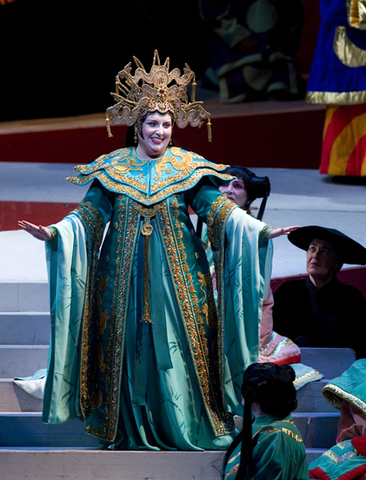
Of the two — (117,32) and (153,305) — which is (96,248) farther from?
(117,32)

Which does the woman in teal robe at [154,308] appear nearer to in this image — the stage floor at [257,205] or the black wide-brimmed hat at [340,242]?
the black wide-brimmed hat at [340,242]

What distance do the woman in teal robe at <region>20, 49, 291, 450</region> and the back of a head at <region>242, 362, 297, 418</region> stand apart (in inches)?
16.5

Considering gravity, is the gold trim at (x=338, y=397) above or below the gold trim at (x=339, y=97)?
below

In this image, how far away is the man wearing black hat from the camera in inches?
138

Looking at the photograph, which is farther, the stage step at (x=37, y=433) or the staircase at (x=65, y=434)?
the stage step at (x=37, y=433)

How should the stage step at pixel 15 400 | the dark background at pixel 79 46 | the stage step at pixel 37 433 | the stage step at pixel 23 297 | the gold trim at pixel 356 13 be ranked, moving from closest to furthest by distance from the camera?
the stage step at pixel 37 433 → the stage step at pixel 15 400 → the stage step at pixel 23 297 → the gold trim at pixel 356 13 → the dark background at pixel 79 46

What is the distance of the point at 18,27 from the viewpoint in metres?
7.75

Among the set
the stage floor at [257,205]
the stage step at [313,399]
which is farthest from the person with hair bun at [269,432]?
the stage floor at [257,205]

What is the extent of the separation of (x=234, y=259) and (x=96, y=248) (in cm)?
48

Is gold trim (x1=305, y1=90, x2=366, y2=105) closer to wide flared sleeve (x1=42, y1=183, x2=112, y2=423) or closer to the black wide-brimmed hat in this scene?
the black wide-brimmed hat

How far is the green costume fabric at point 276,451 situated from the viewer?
2484 millimetres

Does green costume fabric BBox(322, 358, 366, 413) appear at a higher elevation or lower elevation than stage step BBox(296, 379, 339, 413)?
higher

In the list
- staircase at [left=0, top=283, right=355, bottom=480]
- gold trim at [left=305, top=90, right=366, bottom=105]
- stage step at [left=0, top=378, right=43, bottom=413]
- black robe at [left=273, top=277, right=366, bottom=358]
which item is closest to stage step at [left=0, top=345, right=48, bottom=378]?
staircase at [left=0, top=283, right=355, bottom=480]

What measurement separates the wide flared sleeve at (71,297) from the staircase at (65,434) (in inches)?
7.8
